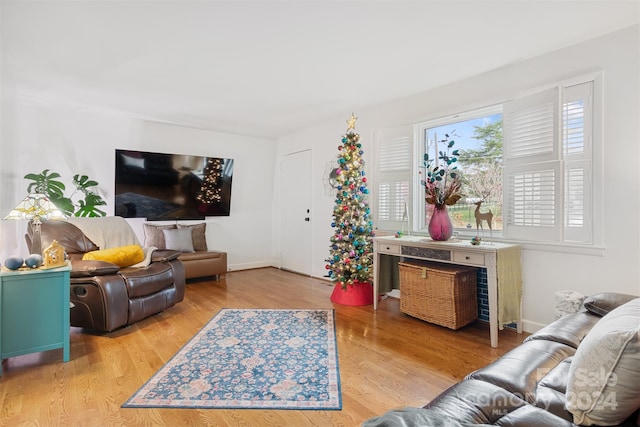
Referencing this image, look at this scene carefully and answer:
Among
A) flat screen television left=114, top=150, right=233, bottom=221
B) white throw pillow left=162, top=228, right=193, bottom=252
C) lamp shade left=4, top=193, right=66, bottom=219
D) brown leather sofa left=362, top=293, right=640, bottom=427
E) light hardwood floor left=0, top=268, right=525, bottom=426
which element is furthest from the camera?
white throw pillow left=162, top=228, right=193, bottom=252

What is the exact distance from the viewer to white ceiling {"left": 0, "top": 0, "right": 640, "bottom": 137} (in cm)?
215

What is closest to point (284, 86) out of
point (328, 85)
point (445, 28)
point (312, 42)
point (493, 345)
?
point (328, 85)

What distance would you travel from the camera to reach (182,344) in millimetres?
2656

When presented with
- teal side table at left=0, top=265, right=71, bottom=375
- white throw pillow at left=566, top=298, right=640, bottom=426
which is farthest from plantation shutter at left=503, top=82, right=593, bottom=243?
teal side table at left=0, top=265, right=71, bottom=375

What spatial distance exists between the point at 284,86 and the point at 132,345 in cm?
283

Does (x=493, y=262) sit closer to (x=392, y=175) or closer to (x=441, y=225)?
(x=441, y=225)

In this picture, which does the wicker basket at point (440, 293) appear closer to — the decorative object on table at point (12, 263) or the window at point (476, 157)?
the window at point (476, 157)

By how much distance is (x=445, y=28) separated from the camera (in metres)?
2.37

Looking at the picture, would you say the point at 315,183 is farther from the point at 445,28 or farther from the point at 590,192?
the point at 590,192

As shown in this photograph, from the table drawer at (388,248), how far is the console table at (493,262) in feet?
0.49

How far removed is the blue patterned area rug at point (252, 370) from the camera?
6.14ft

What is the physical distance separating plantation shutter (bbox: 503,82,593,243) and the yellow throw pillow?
11.7 feet

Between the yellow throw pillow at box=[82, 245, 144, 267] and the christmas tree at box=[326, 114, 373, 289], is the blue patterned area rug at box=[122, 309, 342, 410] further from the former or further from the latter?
the yellow throw pillow at box=[82, 245, 144, 267]

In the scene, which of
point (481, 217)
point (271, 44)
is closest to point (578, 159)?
point (481, 217)
